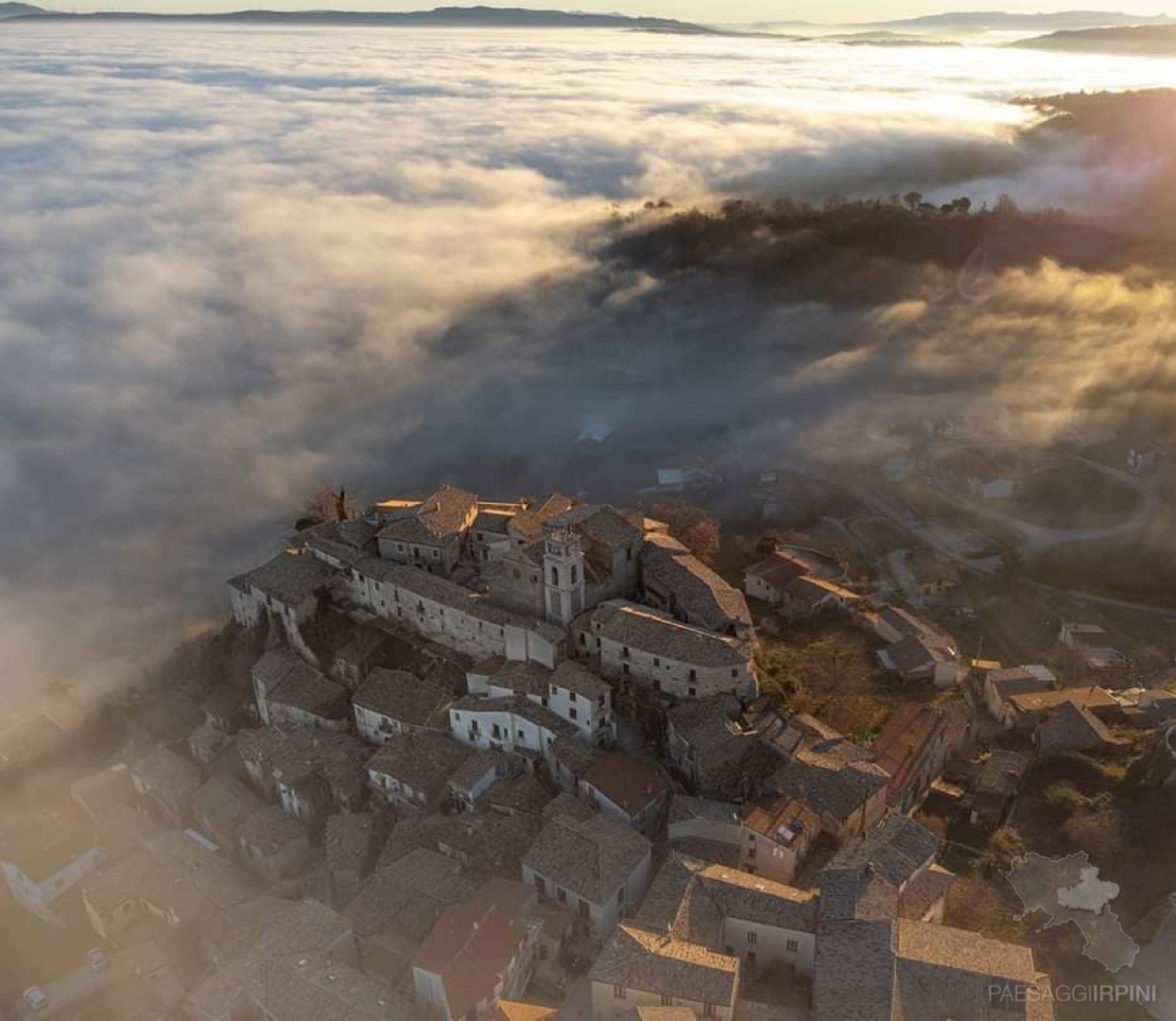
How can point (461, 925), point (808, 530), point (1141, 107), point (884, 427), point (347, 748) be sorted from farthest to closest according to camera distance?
point (1141, 107) < point (884, 427) < point (808, 530) < point (347, 748) < point (461, 925)

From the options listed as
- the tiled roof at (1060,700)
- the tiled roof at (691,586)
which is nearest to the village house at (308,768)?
the tiled roof at (691,586)

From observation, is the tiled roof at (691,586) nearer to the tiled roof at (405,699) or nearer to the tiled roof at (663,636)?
the tiled roof at (663,636)

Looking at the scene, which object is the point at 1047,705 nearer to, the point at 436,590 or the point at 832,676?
the point at 832,676

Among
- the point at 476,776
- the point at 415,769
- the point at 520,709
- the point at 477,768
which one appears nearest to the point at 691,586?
the point at 520,709

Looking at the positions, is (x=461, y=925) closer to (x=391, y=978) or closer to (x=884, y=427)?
(x=391, y=978)

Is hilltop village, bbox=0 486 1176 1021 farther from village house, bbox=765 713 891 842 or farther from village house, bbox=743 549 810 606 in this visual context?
village house, bbox=743 549 810 606

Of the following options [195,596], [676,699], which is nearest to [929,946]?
[676,699]

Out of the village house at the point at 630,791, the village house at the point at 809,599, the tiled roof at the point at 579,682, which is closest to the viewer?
the village house at the point at 630,791
